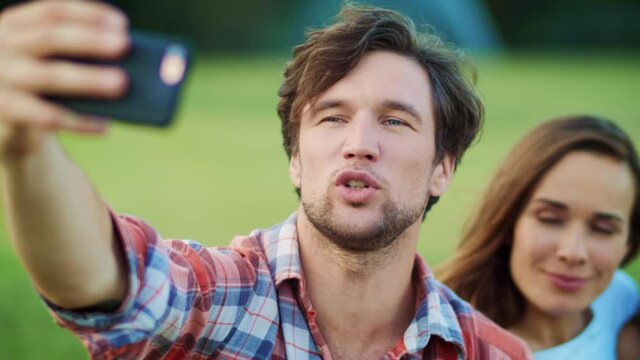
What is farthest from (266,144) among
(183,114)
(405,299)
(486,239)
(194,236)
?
(405,299)

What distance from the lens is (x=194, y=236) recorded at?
991 centimetres

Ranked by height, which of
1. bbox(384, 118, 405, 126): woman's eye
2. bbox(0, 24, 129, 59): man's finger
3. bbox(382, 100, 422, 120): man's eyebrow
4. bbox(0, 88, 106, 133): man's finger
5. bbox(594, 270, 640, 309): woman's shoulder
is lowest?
bbox(594, 270, 640, 309): woman's shoulder

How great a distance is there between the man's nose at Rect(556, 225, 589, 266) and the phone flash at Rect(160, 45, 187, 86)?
2.49 m

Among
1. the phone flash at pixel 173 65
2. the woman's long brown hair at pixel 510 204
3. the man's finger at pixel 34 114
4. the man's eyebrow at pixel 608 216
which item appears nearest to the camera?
the man's finger at pixel 34 114

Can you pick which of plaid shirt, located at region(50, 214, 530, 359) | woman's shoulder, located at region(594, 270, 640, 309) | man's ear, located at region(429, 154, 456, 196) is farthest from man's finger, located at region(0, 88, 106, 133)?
woman's shoulder, located at region(594, 270, 640, 309)

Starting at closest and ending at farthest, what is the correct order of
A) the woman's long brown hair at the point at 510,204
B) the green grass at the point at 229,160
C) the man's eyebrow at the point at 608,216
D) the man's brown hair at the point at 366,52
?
the man's brown hair at the point at 366,52 < the man's eyebrow at the point at 608,216 < the woman's long brown hair at the point at 510,204 < the green grass at the point at 229,160

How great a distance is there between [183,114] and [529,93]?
8.76 metres

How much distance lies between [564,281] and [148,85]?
2603 millimetres

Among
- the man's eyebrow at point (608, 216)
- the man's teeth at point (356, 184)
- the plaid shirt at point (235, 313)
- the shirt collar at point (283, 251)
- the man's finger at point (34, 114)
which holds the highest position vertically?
the man's eyebrow at point (608, 216)

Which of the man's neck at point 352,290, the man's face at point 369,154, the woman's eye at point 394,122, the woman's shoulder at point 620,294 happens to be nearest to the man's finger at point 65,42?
the man's face at point 369,154

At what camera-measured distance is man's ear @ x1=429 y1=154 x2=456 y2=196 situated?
3455 millimetres

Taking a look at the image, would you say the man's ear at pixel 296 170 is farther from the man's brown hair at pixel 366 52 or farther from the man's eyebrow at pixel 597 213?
the man's eyebrow at pixel 597 213

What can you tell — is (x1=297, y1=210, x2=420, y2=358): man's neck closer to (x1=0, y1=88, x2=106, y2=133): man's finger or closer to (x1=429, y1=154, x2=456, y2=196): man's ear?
(x1=429, y1=154, x2=456, y2=196): man's ear

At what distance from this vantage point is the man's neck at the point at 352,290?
3070 millimetres
